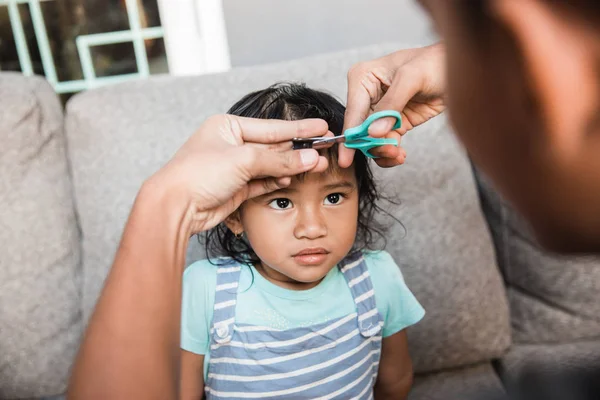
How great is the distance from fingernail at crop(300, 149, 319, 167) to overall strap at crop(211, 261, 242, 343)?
286mm

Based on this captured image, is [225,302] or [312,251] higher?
[312,251]

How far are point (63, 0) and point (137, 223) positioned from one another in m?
2.21

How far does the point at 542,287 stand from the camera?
3.98ft

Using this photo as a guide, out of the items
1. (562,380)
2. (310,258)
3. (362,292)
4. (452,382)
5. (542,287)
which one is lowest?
(452,382)

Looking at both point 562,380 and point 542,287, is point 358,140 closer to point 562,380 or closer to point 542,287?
point 562,380

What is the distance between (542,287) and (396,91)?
0.67 m

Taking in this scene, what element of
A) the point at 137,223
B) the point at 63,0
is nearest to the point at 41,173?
the point at 137,223

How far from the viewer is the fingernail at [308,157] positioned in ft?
2.57

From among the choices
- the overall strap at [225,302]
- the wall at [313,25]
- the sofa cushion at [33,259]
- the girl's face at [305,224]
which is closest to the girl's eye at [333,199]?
the girl's face at [305,224]

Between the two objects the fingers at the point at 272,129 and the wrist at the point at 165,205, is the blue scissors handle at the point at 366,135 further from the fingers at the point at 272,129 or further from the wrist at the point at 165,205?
the wrist at the point at 165,205

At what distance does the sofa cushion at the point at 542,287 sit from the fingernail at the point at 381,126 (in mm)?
542

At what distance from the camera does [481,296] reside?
1172 mm

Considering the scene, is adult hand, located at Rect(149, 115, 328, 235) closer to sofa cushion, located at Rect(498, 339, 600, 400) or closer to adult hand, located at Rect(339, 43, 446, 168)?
adult hand, located at Rect(339, 43, 446, 168)

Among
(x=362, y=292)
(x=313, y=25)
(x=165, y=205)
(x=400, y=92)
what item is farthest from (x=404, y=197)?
(x=313, y=25)
